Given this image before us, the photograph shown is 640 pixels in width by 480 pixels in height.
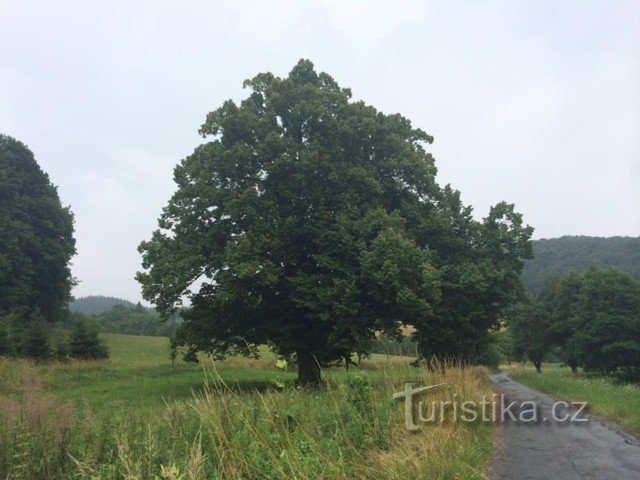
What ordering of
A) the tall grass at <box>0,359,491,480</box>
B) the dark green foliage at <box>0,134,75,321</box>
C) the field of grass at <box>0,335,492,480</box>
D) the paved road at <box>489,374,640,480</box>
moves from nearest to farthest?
the field of grass at <box>0,335,492,480</box>, the tall grass at <box>0,359,491,480</box>, the paved road at <box>489,374,640,480</box>, the dark green foliage at <box>0,134,75,321</box>

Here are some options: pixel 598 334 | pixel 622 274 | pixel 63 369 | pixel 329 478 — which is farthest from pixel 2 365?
pixel 622 274

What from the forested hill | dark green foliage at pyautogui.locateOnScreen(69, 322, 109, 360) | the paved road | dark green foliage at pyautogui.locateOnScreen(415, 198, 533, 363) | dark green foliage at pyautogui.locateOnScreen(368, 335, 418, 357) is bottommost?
the paved road

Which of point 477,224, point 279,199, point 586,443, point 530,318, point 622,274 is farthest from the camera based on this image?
point 530,318

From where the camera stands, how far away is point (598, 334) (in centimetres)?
4391

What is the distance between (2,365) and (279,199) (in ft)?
49.9

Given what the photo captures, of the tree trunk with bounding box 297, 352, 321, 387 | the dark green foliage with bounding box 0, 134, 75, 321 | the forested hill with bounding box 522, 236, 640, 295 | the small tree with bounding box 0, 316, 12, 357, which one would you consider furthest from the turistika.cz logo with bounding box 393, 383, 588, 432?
the forested hill with bounding box 522, 236, 640, 295

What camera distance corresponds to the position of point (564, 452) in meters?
8.75

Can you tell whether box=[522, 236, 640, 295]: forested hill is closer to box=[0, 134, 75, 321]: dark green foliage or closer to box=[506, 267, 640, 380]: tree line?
box=[506, 267, 640, 380]: tree line

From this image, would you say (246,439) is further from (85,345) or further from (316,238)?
(85,345)

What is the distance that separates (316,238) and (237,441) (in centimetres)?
1522

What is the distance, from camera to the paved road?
7375mm

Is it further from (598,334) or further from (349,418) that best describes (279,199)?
(598,334)

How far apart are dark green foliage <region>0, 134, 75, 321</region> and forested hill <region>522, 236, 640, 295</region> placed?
80.6 metres

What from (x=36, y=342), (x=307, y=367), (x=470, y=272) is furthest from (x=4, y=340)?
(x=470, y=272)
